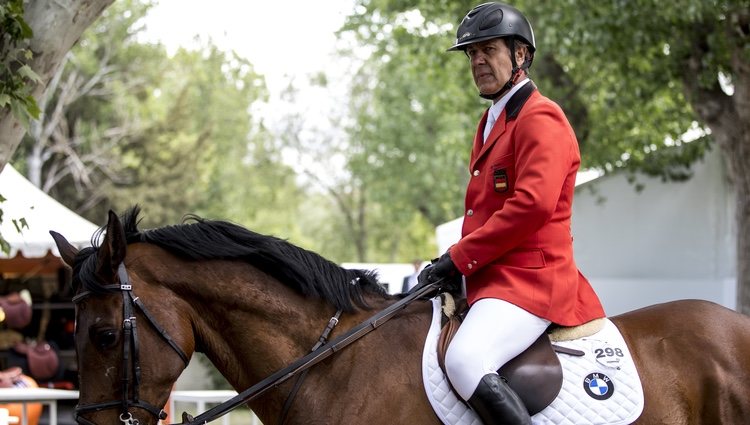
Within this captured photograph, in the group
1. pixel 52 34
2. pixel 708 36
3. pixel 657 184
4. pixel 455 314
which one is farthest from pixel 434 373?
pixel 657 184

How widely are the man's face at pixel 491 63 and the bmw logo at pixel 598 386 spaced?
4.15 ft

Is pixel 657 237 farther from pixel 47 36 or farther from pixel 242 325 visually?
pixel 242 325

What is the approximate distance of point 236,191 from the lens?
142ft

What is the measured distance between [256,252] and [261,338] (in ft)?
1.17

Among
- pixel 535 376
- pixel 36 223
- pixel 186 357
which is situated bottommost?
pixel 535 376

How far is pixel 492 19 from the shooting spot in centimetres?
398

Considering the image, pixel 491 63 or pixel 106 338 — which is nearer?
pixel 106 338

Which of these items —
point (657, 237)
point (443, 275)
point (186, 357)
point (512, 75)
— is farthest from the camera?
point (657, 237)

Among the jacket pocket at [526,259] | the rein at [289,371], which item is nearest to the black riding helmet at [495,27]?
the jacket pocket at [526,259]

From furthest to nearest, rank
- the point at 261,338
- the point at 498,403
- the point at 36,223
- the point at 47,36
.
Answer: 1. the point at 36,223
2. the point at 47,36
3. the point at 261,338
4. the point at 498,403

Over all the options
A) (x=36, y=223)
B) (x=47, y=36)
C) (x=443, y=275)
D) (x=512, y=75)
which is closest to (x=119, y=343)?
(x=443, y=275)

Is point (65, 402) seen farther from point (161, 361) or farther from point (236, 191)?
point (236, 191)

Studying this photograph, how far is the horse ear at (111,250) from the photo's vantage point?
3.61 meters

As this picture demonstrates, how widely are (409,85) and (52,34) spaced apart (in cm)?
2671
